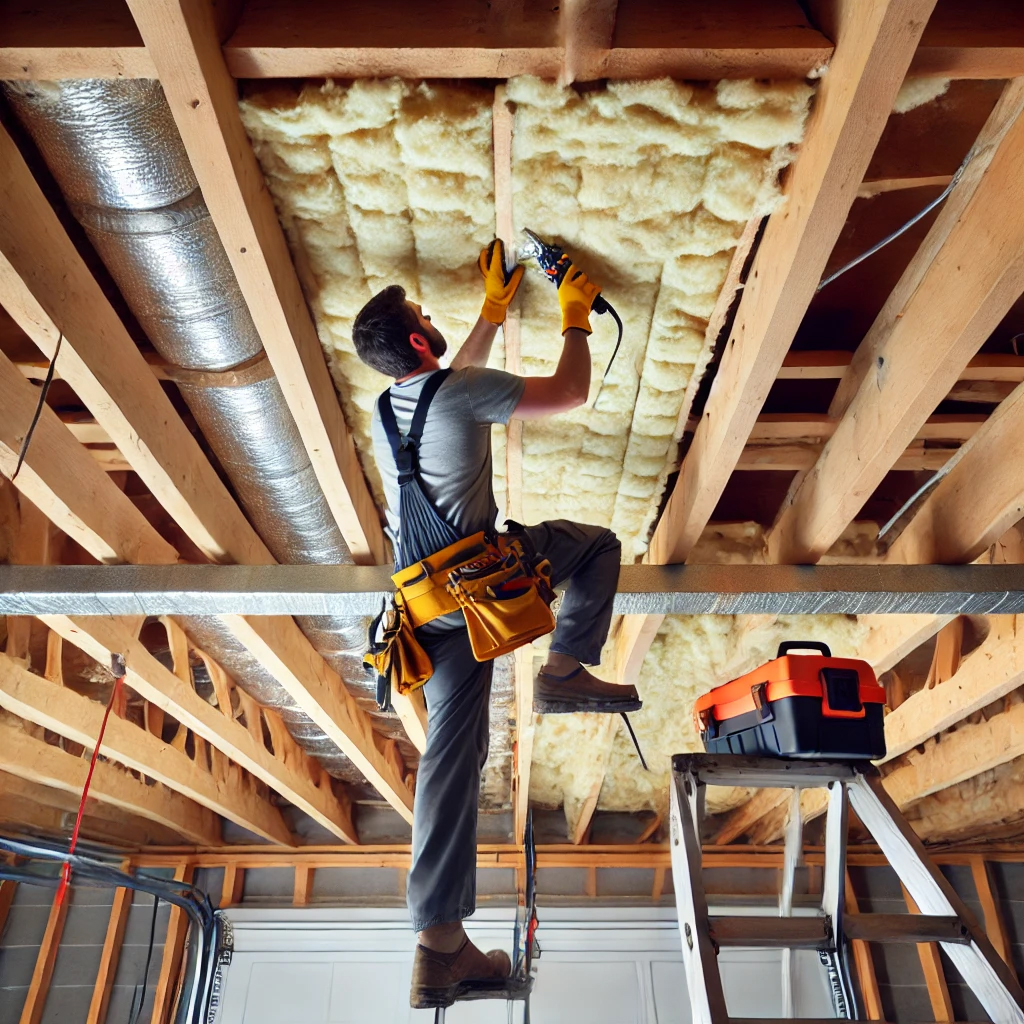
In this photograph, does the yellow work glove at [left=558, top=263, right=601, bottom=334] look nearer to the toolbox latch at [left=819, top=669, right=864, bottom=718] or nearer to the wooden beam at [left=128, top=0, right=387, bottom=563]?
the wooden beam at [left=128, top=0, right=387, bottom=563]

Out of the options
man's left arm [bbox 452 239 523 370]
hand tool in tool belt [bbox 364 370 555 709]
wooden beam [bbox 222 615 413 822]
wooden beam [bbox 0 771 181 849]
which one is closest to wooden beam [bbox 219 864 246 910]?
wooden beam [bbox 0 771 181 849]

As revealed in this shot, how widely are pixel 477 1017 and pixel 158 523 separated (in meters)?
3.61

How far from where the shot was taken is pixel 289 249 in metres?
1.87

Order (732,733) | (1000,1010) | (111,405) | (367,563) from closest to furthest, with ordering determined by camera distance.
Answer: (1000,1010), (111,405), (732,733), (367,563)

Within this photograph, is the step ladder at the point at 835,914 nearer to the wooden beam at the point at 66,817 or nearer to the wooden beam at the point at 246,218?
the wooden beam at the point at 246,218

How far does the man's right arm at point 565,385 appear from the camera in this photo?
1.84 meters

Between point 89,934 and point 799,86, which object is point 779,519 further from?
point 89,934

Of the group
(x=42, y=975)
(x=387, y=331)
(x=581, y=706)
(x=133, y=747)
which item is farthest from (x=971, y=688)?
(x=42, y=975)

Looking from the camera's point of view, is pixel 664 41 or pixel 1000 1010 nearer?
pixel 664 41

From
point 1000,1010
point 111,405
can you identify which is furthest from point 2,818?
point 1000,1010

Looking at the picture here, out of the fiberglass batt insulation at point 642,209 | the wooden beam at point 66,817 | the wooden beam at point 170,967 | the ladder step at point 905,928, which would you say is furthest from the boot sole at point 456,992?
the wooden beam at point 170,967

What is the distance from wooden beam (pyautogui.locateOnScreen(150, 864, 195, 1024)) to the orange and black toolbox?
14.5ft

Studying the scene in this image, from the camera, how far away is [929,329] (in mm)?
1730

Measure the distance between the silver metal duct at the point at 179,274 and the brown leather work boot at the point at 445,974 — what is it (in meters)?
1.13
